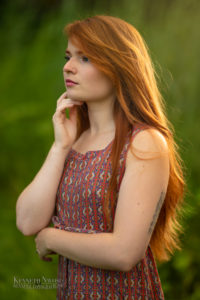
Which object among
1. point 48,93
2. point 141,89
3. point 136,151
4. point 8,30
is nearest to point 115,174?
point 136,151

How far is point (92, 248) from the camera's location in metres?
1.63

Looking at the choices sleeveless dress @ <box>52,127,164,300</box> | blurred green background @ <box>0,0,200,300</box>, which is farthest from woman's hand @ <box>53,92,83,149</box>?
blurred green background @ <box>0,0,200,300</box>

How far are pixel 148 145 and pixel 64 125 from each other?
507 millimetres

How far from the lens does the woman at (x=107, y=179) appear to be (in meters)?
1.61

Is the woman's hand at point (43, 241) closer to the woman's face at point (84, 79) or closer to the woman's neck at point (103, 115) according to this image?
the woman's neck at point (103, 115)

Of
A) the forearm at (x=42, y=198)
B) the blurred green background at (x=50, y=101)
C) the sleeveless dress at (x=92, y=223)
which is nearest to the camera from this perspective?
the sleeveless dress at (x=92, y=223)

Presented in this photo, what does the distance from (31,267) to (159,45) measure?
215 centimetres

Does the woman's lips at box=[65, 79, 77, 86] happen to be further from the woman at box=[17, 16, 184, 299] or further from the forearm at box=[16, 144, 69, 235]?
the forearm at box=[16, 144, 69, 235]

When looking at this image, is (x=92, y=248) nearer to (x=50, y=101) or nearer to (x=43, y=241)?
(x=43, y=241)

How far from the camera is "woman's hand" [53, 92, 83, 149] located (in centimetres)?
193

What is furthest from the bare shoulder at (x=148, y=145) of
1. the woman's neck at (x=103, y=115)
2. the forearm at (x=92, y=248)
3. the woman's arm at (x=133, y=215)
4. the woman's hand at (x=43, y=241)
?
the woman's hand at (x=43, y=241)

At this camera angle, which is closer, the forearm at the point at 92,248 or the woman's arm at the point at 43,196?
the forearm at the point at 92,248

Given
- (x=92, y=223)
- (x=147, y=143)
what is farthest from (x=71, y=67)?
(x=92, y=223)

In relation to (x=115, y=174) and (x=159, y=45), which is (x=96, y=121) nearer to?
(x=115, y=174)
